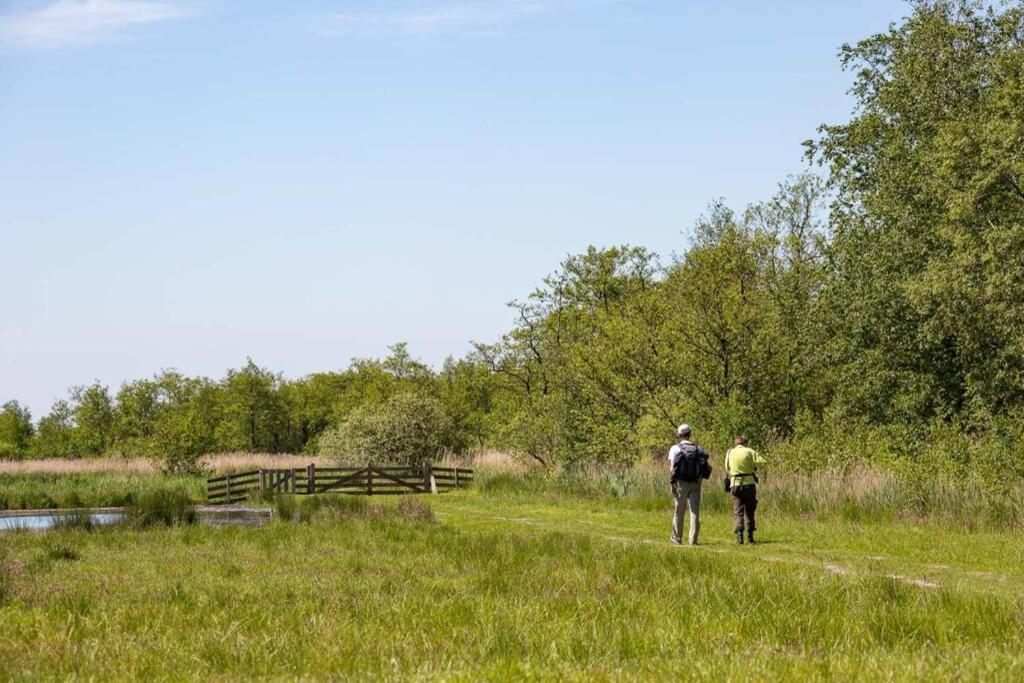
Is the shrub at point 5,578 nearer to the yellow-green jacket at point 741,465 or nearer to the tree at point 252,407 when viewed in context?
the yellow-green jacket at point 741,465

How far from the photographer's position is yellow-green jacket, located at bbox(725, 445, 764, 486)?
20.3 m

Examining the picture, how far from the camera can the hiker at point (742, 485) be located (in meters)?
20.0

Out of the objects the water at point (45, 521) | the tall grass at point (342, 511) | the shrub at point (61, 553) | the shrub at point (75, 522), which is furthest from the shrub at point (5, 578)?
the tall grass at point (342, 511)

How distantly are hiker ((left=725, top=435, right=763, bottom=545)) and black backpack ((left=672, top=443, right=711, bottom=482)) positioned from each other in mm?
877

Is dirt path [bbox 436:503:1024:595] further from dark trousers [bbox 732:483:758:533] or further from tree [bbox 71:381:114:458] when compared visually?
tree [bbox 71:381:114:458]

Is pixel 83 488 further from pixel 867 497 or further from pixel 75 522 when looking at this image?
pixel 867 497

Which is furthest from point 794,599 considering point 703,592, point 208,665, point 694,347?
point 694,347

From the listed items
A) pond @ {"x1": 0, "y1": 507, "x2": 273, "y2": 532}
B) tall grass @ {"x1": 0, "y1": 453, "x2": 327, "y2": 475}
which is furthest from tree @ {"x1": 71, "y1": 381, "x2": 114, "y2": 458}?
pond @ {"x1": 0, "y1": 507, "x2": 273, "y2": 532}

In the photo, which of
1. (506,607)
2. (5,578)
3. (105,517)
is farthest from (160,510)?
(506,607)

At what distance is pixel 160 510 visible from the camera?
24.8 meters

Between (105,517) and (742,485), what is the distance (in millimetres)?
14995

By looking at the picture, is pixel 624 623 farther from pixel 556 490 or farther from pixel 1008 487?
pixel 556 490

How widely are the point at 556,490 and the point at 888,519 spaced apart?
13874mm

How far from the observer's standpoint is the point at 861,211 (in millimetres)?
42844
